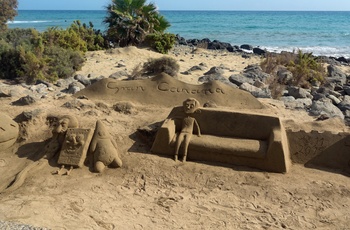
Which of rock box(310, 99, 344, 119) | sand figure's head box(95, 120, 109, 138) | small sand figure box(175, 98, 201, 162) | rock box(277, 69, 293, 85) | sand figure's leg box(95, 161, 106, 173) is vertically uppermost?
small sand figure box(175, 98, 201, 162)

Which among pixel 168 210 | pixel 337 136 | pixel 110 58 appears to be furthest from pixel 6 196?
pixel 110 58

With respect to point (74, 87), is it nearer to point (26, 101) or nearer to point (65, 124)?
point (26, 101)

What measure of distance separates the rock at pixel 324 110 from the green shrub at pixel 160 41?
8740mm

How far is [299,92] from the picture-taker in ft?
30.7

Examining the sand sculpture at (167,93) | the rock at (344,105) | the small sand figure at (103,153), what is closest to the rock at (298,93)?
the rock at (344,105)

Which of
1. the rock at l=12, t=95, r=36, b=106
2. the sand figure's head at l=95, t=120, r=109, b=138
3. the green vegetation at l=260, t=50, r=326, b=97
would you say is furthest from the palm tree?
the sand figure's head at l=95, t=120, r=109, b=138

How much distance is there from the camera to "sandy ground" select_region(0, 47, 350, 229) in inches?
184

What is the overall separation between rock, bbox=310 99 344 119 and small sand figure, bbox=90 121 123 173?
4299 mm

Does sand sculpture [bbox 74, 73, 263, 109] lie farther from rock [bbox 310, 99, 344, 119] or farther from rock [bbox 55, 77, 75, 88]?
rock [bbox 55, 77, 75, 88]

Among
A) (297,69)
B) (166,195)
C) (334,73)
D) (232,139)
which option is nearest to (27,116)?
(166,195)

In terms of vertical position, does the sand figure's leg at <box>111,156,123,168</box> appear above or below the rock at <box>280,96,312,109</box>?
below

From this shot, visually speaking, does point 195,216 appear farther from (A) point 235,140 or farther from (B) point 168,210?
(A) point 235,140

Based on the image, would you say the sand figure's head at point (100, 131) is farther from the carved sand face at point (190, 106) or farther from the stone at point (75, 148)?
the carved sand face at point (190, 106)

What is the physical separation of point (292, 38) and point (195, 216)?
88.3ft
